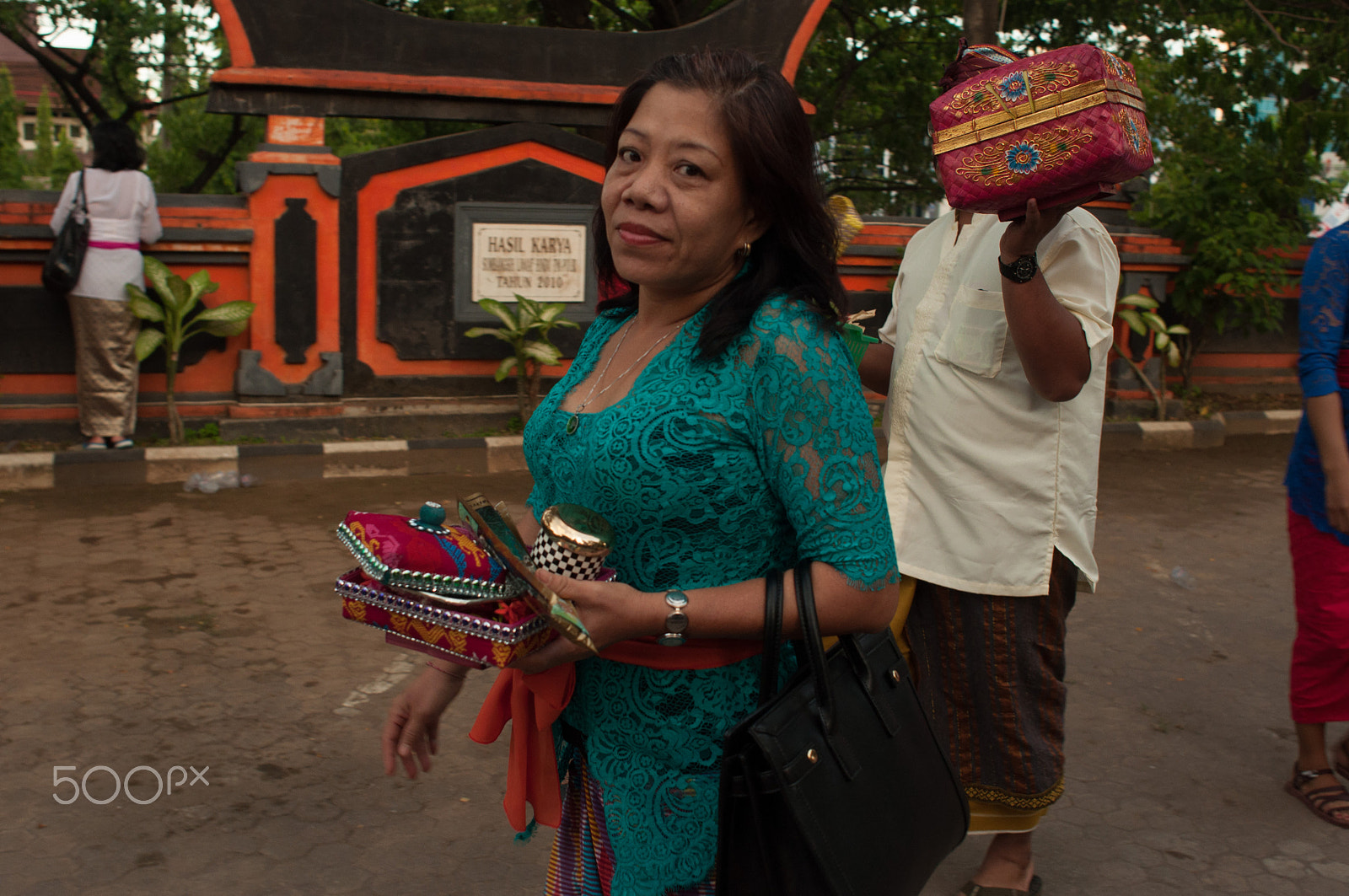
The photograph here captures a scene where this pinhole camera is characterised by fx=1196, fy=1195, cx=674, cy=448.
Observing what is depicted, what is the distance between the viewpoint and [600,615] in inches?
57.0

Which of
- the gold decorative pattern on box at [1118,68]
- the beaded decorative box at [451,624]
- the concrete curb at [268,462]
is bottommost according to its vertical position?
the concrete curb at [268,462]

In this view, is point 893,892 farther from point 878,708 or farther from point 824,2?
point 824,2

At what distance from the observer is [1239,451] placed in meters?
9.55

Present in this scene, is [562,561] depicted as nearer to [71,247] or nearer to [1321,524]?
[1321,524]

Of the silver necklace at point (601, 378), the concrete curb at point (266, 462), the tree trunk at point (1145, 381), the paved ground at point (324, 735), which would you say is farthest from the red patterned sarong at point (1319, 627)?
the tree trunk at point (1145, 381)

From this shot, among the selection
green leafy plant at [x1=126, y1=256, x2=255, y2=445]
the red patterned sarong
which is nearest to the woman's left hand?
the red patterned sarong

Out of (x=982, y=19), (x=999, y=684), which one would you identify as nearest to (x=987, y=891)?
(x=999, y=684)

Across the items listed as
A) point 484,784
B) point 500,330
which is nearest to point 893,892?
point 484,784

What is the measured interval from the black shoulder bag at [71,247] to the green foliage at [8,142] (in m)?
12.0

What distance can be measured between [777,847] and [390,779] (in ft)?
7.97

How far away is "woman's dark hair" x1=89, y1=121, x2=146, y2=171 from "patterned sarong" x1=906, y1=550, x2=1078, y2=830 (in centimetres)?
652

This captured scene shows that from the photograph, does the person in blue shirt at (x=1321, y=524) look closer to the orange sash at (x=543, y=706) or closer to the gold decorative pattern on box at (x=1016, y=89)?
the gold decorative pattern on box at (x=1016, y=89)

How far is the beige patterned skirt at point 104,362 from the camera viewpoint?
7473 millimetres

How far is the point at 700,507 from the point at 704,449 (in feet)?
0.26
